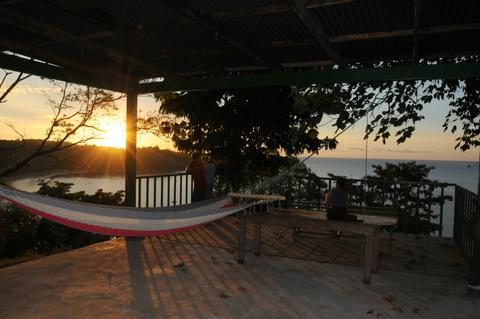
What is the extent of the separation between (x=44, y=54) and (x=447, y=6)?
500 centimetres

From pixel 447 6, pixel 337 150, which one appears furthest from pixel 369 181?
pixel 447 6

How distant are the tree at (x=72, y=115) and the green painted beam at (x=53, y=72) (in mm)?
5606

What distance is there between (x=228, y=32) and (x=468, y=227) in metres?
4.73

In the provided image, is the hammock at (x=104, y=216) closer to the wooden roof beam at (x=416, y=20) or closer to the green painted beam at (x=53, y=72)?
the green painted beam at (x=53, y=72)

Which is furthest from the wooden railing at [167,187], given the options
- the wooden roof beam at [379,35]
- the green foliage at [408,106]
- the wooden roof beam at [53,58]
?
the green foliage at [408,106]

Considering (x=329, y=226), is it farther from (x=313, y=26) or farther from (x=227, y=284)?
(x=313, y=26)

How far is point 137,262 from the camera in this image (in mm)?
5305

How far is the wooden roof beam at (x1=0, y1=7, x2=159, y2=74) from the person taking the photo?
4.09 metres

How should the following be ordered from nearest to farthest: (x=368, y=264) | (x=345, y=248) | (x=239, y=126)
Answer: (x=368, y=264), (x=345, y=248), (x=239, y=126)

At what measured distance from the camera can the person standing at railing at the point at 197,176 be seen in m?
7.81

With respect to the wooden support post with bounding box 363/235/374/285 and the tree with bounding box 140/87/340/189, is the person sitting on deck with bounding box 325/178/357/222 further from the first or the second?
the tree with bounding box 140/87/340/189

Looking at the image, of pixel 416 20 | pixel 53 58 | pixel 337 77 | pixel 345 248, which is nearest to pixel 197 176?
pixel 345 248

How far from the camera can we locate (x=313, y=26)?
4.07m

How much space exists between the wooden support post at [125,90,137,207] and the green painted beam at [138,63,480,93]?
0.52 meters
